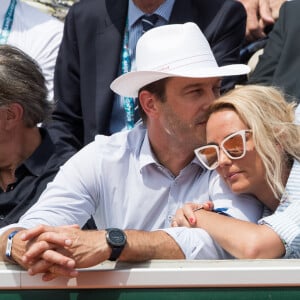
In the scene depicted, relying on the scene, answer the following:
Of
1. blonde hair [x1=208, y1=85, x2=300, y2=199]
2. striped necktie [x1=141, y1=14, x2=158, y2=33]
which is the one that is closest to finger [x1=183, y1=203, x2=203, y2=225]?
blonde hair [x1=208, y1=85, x2=300, y2=199]

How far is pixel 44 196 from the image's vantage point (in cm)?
321

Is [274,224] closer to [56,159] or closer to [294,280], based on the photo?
[294,280]

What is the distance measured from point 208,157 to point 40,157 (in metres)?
0.86

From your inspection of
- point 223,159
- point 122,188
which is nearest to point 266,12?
point 122,188

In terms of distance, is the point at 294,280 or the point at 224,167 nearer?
the point at 294,280

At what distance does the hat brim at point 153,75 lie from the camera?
10.7 feet

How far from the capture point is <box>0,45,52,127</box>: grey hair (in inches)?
143

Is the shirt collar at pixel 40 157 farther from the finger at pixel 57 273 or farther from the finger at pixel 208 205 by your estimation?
the finger at pixel 57 273

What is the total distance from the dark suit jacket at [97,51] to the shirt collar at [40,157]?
68mm

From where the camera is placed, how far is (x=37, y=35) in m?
4.46

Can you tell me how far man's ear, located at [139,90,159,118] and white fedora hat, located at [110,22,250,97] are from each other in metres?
0.04

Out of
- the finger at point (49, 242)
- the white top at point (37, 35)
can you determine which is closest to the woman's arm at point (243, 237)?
the finger at point (49, 242)

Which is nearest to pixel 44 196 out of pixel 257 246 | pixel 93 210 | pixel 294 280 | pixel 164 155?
pixel 93 210

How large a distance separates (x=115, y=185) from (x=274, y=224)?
0.72 metres
